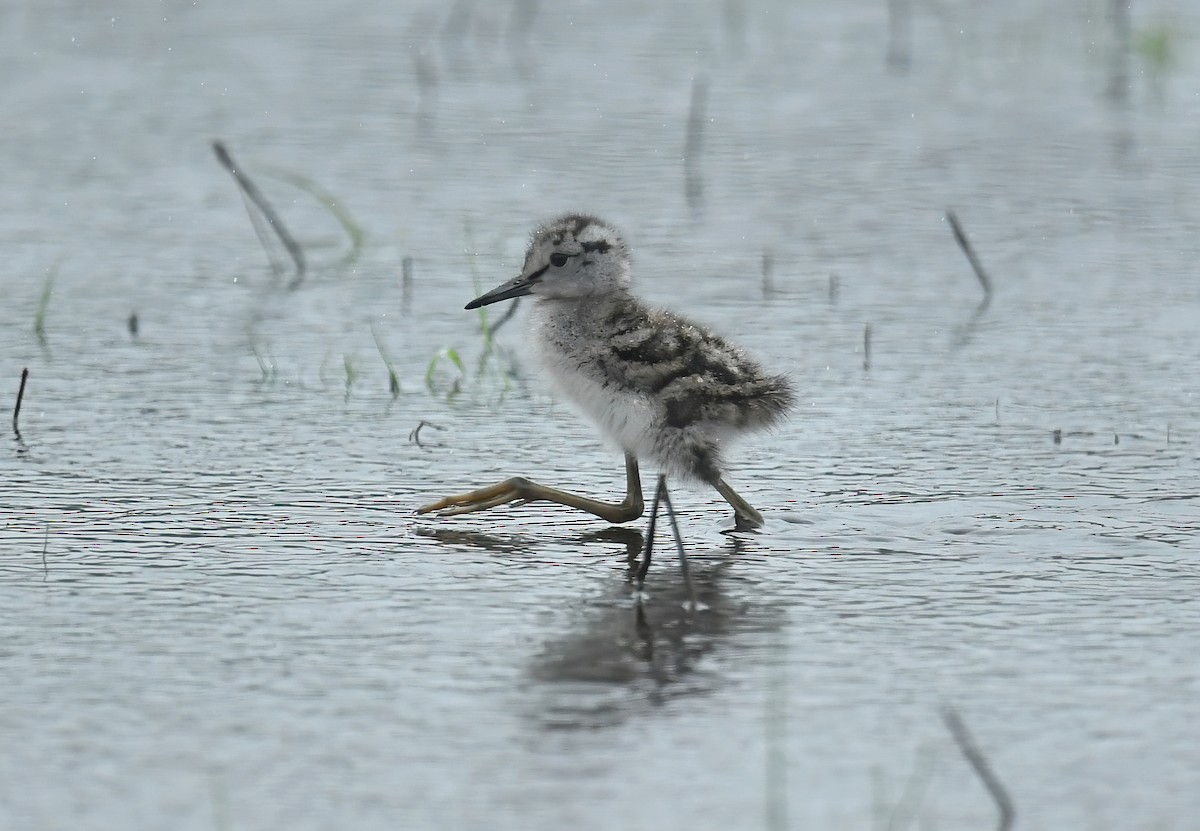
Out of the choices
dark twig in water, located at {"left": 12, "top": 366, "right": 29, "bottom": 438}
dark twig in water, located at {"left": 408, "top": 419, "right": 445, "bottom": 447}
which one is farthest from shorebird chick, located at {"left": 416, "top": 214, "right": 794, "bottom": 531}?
dark twig in water, located at {"left": 12, "top": 366, "right": 29, "bottom": 438}

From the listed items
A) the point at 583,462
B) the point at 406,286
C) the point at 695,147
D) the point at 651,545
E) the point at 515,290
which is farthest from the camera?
the point at 695,147

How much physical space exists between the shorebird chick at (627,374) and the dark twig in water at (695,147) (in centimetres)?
326

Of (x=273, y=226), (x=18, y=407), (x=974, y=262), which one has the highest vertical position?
(x=273, y=226)

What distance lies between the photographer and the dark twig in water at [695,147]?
981cm

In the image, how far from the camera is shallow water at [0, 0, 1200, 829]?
13.3 ft

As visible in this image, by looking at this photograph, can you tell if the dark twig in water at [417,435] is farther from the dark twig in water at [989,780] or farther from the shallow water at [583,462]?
the dark twig in water at [989,780]

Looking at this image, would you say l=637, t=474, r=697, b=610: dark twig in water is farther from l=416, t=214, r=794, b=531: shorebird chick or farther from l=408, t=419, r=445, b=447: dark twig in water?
l=408, t=419, r=445, b=447: dark twig in water

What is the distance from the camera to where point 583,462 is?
6477 millimetres

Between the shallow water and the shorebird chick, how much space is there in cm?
18

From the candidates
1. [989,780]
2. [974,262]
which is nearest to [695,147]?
[974,262]

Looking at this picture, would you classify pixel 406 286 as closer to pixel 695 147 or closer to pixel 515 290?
pixel 515 290

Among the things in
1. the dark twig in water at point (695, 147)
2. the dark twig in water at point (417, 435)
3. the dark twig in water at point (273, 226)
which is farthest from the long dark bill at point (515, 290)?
the dark twig in water at point (695, 147)

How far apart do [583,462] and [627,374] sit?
70 cm

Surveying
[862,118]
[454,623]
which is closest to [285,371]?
[454,623]
